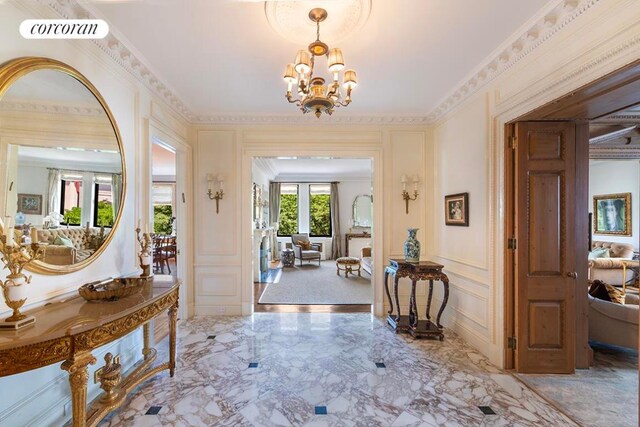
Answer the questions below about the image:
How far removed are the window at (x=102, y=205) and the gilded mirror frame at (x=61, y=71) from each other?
86 millimetres

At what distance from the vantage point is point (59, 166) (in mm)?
1939

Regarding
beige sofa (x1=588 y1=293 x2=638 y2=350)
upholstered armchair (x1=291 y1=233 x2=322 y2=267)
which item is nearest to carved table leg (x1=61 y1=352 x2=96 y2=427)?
beige sofa (x1=588 y1=293 x2=638 y2=350)

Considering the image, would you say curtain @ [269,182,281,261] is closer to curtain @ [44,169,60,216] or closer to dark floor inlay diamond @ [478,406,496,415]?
curtain @ [44,169,60,216]

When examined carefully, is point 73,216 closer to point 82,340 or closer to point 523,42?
point 82,340

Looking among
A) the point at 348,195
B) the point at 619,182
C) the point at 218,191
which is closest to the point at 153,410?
the point at 218,191

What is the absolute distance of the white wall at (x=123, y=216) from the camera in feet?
5.34

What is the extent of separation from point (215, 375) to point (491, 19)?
385 centimetres

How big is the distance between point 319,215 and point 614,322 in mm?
7711

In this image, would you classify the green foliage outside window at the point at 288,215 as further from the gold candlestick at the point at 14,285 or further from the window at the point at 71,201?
the gold candlestick at the point at 14,285

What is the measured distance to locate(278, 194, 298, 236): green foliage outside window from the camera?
32.2 ft

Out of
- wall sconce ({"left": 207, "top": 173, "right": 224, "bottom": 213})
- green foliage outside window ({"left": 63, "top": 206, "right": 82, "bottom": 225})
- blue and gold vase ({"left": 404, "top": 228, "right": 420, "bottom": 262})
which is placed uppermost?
wall sconce ({"left": 207, "top": 173, "right": 224, "bottom": 213})

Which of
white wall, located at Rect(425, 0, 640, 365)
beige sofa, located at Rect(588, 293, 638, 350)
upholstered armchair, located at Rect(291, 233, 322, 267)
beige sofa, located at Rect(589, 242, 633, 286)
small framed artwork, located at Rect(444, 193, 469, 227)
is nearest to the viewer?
white wall, located at Rect(425, 0, 640, 365)

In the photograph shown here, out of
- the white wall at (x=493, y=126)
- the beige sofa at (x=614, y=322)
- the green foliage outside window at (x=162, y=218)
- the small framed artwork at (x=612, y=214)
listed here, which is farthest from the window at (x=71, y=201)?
the small framed artwork at (x=612, y=214)

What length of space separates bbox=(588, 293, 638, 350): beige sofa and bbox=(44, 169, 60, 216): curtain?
512cm
